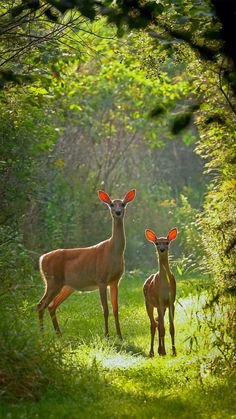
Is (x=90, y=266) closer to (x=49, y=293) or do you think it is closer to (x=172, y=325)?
(x=49, y=293)

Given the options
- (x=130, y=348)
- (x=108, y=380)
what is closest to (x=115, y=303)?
(x=130, y=348)

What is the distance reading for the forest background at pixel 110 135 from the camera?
15.8ft

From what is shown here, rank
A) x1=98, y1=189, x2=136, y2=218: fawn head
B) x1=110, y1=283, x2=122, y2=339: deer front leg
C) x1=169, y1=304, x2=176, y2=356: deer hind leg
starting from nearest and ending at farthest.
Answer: x1=169, y1=304, x2=176, y2=356: deer hind leg → x1=110, y1=283, x2=122, y2=339: deer front leg → x1=98, y1=189, x2=136, y2=218: fawn head

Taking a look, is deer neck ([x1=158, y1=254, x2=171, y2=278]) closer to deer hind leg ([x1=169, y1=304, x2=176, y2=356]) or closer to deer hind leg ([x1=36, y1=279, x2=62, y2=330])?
deer hind leg ([x1=169, y1=304, x2=176, y2=356])

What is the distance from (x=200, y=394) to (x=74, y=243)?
1254cm

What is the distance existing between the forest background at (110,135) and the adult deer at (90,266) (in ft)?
2.08

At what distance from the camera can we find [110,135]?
21.2 meters

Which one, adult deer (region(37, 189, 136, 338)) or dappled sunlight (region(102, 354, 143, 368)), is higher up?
adult deer (region(37, 189, 136, 338))

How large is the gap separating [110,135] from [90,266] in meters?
10.8

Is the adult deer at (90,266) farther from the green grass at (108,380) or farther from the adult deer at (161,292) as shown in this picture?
the green grass at (108,380)

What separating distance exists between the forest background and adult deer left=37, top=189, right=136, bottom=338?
632 mm

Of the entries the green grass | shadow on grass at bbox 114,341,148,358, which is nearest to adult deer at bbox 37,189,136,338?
shadow on grass at bbox 114,341,148,358

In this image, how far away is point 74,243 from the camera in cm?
1842

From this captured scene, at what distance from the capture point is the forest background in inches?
190
